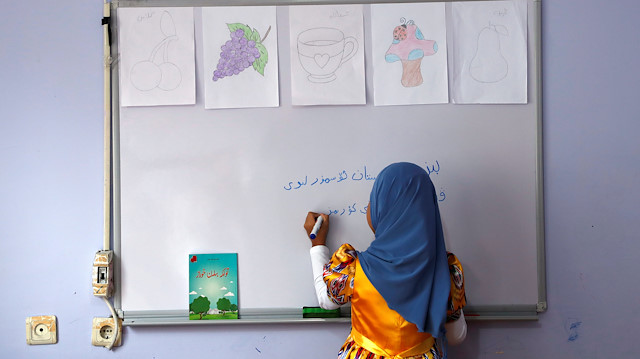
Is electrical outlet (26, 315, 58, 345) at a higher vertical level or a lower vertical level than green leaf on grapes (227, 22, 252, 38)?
lower

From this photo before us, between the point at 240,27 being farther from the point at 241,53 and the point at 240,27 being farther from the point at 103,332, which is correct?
the point at 103,332

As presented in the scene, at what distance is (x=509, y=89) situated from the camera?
1536mm

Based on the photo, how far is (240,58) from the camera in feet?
5.03

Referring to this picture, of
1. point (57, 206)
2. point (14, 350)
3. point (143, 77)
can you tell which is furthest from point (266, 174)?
point (14, 350)

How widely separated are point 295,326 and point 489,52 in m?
1.16

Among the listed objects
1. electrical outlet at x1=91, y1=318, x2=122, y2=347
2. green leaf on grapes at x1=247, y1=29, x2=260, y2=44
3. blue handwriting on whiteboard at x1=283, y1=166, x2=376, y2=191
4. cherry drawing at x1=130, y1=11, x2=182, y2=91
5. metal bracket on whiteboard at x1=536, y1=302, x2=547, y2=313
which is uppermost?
green leaf on grapes at x1=247, y1=29, x2=260, y2=44

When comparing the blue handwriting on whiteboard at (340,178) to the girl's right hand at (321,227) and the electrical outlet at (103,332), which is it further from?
the electrical outlet at (103,332)

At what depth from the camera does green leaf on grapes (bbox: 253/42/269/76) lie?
153 cm

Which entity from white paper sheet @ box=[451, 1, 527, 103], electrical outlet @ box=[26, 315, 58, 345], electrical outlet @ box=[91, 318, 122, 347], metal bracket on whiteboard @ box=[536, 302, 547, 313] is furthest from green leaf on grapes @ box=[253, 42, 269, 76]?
metal bracket on whiteboard @ box=[536, 302, 547, 313]

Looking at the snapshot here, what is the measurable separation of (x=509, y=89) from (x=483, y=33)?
211 mm

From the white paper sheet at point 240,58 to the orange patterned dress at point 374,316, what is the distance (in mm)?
627

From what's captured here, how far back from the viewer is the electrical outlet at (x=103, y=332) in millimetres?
1553

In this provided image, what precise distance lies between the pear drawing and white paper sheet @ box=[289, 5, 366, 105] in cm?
39

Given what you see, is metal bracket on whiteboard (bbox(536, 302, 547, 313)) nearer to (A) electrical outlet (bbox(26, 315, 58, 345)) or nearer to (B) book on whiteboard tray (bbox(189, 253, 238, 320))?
(B) book on whiteboard tray (bbox(189, 253, 238, 320))
